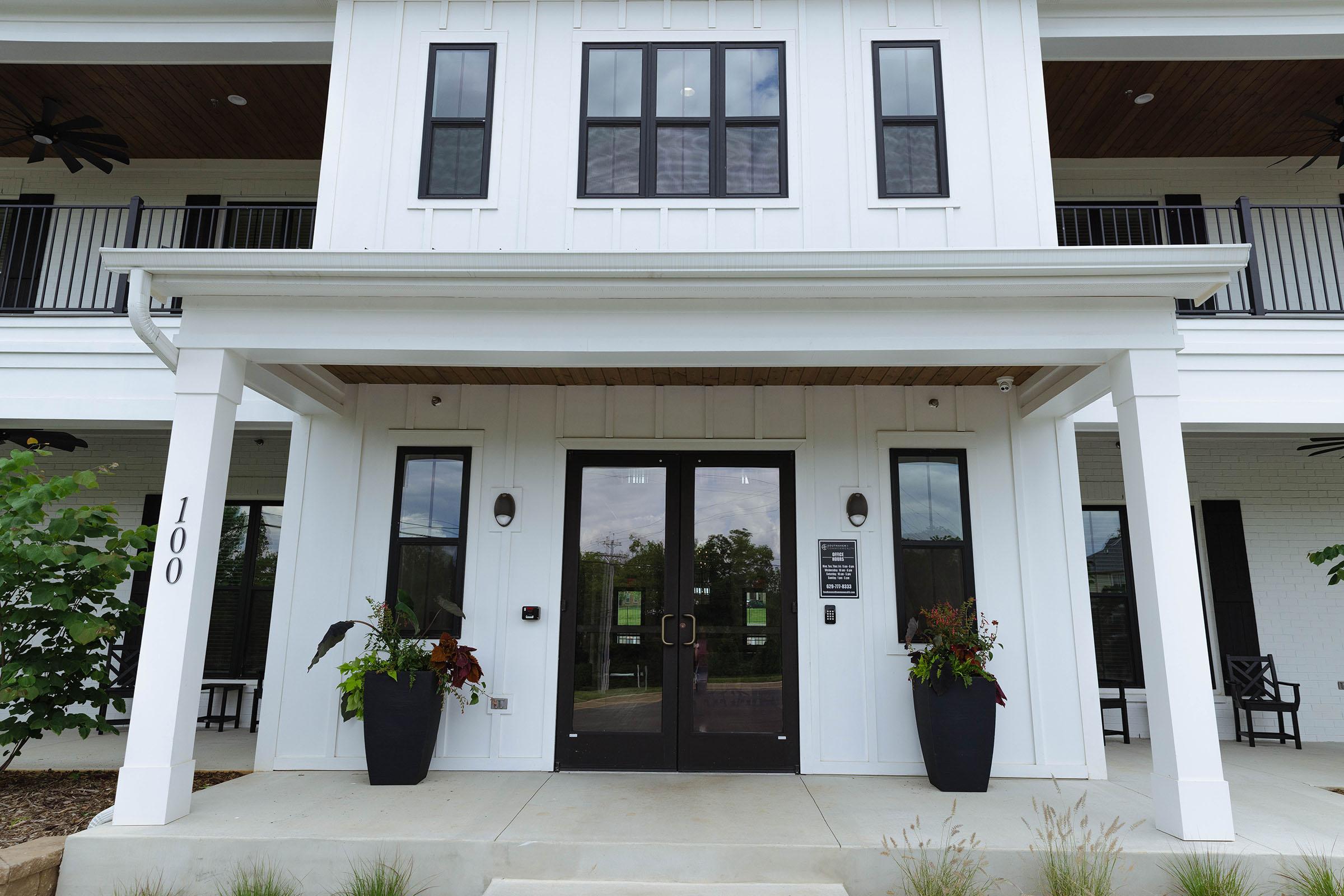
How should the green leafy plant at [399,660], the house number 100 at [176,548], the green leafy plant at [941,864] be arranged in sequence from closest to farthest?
the green leafy plant at [941,864], the house number 100 at [176,548], the green leafy plant at [399,660]

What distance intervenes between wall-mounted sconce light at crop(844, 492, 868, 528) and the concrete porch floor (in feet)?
6.07

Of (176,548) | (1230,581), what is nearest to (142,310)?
(176,548)

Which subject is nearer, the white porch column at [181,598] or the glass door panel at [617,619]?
the white porch column at [181,598]

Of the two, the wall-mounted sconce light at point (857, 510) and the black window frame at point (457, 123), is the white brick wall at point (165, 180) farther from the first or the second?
the wall-mounted sconce light at point (857, 510)

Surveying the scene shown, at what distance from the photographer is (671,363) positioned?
502cm

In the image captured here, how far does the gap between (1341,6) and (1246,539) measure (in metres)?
4.93

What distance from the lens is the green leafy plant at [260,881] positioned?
13.4 ft

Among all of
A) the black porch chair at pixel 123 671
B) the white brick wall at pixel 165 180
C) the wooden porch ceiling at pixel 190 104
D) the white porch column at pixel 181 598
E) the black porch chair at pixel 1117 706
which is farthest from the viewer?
the white brick wall at pixel 165 180

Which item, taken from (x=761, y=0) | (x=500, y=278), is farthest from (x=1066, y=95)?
(x=500, y=278)

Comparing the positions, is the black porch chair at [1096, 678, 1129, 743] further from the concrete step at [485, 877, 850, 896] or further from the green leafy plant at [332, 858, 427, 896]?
the green leafy plant at [332, 858, 427, 896]

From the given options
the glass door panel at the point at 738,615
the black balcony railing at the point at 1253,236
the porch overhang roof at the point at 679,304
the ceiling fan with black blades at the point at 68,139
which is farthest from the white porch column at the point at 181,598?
the black balcony railing at the point at 1253,236

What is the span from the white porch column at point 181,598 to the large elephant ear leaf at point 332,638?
831 mm

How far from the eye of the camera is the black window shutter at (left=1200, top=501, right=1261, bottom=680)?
8.33 metres

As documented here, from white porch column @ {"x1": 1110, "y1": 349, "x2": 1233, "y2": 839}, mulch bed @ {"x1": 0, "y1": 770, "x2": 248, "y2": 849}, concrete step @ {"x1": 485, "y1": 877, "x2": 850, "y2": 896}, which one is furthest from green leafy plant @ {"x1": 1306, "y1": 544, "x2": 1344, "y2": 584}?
mulch bed @ {"x1": 0, "y1": 770, "x2": 248, "y2": 849}
